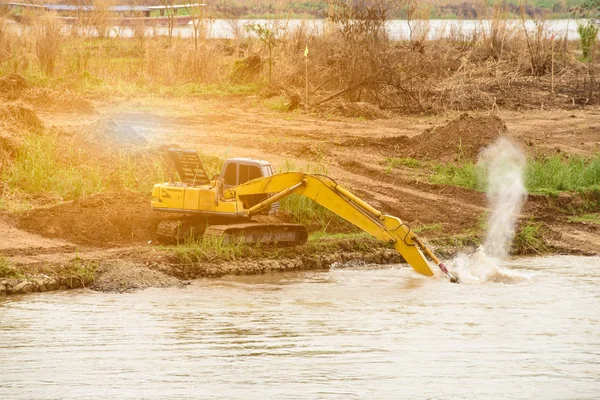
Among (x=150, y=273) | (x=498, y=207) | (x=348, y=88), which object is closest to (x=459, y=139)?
(x=498, y=207)

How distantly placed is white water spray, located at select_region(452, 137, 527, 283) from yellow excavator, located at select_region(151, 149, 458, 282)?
0.97 m

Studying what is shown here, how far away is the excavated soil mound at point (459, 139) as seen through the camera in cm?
2675

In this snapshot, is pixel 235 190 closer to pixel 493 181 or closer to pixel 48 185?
pixel 48 185

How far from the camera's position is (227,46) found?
40906 mm

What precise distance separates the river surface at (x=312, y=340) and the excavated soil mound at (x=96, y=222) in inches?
103

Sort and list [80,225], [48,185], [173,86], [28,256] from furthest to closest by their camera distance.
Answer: [173,86] → [48,185] → [80,225] → [28,256]

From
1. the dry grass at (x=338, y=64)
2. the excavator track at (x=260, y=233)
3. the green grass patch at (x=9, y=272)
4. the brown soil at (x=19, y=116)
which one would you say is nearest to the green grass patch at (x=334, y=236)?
the excavator track at (x=260, y=233)

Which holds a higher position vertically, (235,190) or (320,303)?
(235,190)

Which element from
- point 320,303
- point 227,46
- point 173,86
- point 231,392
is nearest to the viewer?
point 231,392

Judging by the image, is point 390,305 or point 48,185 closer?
point 390,305

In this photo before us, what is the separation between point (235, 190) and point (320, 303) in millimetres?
2712

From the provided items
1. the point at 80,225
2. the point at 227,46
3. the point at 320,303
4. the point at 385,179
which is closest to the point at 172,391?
the point at 320,303

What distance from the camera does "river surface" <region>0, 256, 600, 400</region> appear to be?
1201cm

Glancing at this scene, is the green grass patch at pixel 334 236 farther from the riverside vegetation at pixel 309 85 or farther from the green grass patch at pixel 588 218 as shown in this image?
the green grass patch at pixel 588 218
